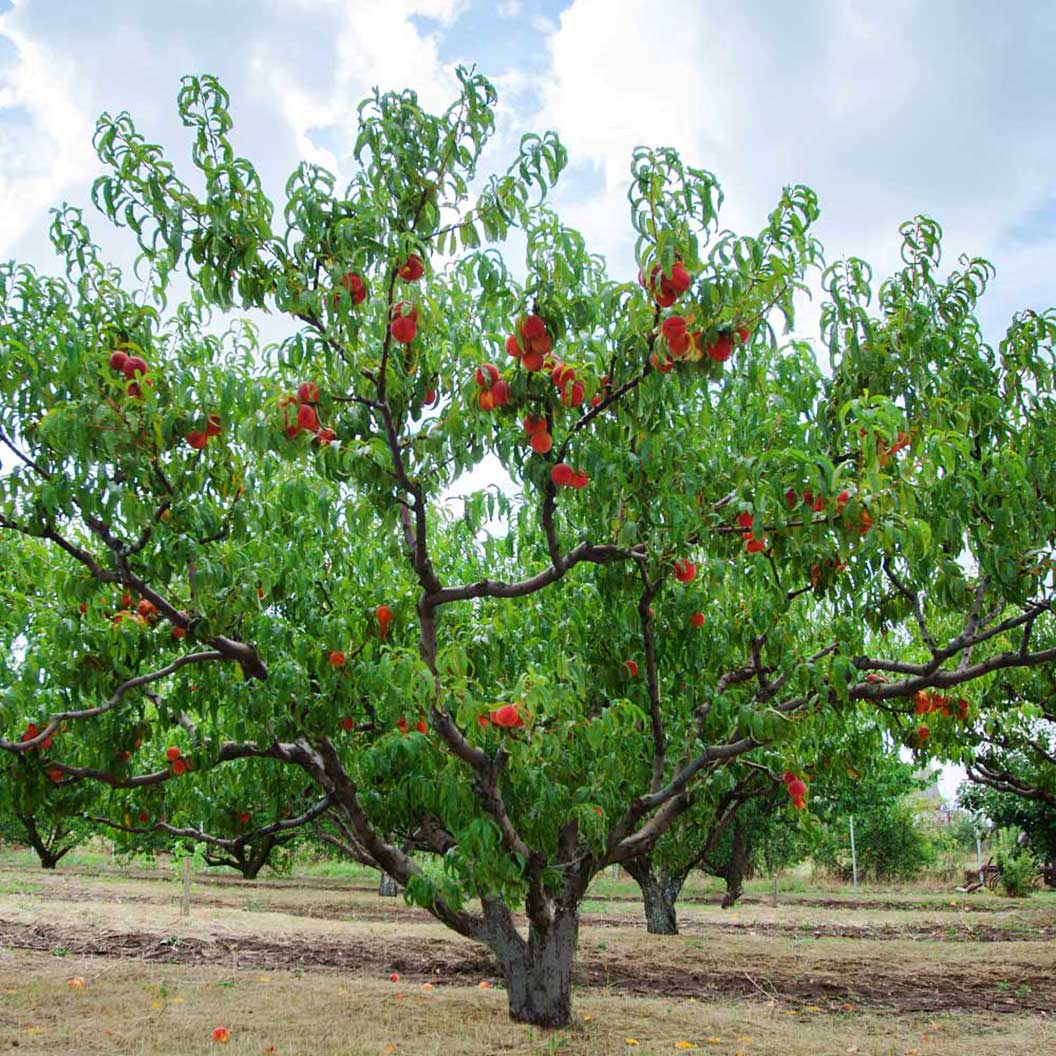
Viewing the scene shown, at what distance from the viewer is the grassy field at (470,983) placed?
629cm

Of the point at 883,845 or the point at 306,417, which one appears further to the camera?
the point at 883,845

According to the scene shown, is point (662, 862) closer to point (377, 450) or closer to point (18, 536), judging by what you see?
point (18, 536)

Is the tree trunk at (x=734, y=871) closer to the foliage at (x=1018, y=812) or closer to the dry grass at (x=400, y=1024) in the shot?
the foliage at (x=1018, y=812)

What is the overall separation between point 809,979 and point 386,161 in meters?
8.70

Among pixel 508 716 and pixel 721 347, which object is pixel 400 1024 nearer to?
pixel 508 716

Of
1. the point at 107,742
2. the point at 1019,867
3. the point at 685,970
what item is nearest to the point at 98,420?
the point at 107,742

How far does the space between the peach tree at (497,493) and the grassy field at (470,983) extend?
1063 millimetres

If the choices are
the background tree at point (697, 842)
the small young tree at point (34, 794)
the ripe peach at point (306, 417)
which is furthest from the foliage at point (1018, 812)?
the ripe peach at point (306, 417)

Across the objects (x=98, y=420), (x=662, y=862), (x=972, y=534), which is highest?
Result: (x=98, y=420)

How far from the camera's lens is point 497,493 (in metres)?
4.23

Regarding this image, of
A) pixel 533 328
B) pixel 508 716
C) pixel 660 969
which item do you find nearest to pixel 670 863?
pixel 660 969

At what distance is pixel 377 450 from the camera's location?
407 centimetres

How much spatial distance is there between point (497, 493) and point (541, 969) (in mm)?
3862

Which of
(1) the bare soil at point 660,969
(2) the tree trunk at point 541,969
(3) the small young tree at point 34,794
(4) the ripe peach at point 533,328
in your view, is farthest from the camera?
(1) the bare soil at point 660,969
